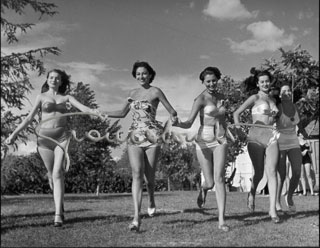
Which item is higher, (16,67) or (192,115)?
(16,67)

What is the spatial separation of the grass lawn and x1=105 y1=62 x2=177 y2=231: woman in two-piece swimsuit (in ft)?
1.34

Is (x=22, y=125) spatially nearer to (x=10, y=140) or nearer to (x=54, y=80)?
(x=10, y=140)

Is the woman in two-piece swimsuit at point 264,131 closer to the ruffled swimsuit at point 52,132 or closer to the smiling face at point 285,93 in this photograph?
the smiling face at point 285,93

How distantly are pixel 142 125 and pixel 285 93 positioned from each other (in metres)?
1.76

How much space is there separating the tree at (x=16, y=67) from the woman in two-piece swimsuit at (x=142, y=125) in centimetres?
92

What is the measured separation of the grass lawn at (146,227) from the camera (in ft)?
12.1

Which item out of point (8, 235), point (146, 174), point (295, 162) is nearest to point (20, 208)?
point (8, 235)

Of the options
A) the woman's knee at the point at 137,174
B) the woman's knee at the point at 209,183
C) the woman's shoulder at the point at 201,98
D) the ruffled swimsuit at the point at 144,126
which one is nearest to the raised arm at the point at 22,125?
Answer: the ruffled swimsuit at the point at 144,126

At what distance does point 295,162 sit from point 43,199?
117 inches

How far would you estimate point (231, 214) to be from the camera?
504 cm

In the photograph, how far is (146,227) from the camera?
4.18 m

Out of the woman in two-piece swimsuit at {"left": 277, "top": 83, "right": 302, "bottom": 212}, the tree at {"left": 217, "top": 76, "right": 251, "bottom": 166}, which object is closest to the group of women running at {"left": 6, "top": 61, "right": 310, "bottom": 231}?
the woman in two-piece swimsuit at {"left": 277, "top": 83, "right": 302, "bottom": 212}

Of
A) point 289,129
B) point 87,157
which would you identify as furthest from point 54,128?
point 87,157

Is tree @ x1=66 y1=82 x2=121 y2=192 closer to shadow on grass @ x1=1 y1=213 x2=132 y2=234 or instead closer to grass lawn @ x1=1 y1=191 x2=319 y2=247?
grass lawn @ x1=1 y1=191 x2=319 y2=247
